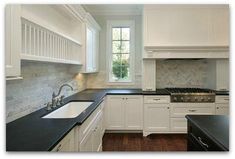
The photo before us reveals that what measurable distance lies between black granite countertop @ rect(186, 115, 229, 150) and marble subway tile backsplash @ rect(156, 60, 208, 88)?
93.5 inches

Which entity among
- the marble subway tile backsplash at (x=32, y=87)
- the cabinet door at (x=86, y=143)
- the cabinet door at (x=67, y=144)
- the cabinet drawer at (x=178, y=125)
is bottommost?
the cabinet drawer at (x=178, y=125)

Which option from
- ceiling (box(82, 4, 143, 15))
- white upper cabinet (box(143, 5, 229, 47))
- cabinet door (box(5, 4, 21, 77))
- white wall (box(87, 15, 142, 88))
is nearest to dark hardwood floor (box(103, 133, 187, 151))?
white wall (box(87, 15, 142, 88))

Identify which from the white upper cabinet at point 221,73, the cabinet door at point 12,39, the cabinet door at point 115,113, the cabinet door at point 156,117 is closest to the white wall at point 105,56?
the cabinet door at point 115,113

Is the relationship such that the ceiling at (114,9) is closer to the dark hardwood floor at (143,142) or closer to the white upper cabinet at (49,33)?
the white upper cabinet at (49,33)

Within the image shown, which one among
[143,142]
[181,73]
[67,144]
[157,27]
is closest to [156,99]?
[143,142]

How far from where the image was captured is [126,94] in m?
3.62

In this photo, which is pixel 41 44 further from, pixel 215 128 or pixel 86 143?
pixel 215 128

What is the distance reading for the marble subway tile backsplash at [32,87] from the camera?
5.54 feet

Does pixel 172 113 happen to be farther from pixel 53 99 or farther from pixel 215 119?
pixel 53 99

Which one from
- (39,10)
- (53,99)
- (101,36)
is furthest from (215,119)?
(101,36)

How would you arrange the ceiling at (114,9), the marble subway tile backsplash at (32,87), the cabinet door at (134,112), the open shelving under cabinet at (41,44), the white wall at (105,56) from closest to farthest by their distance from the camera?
the open shelving under cabinet at (41,44) < the marble subway tile backsplash at (32,87) < the cabinet door at (134,112) < the ceiling at (114,9) < the white wall at (105,56)

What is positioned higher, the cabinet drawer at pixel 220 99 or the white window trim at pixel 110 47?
the white window trim at pixel 110 47

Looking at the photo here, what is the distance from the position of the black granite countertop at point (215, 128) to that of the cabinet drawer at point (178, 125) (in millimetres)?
1773

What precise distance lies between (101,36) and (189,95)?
2087 mm
